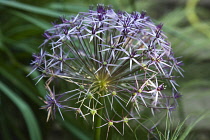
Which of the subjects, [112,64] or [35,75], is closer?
[112,64]

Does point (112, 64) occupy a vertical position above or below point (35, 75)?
below

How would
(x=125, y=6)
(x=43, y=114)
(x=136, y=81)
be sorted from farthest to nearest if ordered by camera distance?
(x=125, y=6) → (x=43, y=114) → (x=136, y=81)

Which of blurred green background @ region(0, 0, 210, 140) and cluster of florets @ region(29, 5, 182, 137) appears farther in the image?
blurred green background @ region(0, 0, 210, 140)

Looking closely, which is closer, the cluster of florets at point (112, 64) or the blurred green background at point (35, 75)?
the cluster of florets at point (112, 64)

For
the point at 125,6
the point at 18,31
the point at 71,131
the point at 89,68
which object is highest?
the point at 125,6

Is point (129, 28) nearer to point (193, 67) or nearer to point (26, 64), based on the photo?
point (26, 64)

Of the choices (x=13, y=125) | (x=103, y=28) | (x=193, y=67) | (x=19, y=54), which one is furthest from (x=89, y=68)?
(x=193, y=67)

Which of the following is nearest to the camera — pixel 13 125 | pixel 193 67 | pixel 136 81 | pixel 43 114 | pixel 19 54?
pixel 136 81

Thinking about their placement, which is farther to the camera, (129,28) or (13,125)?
(13,125)
